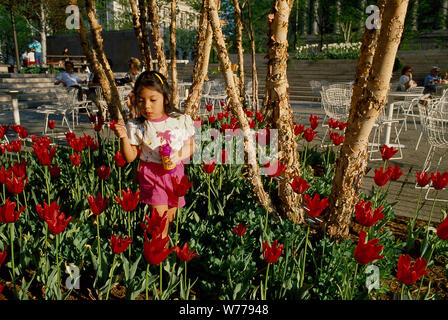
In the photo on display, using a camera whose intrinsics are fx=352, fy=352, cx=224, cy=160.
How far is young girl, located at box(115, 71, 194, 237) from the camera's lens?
→ 8.25ft

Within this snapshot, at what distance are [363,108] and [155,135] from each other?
4.88ft

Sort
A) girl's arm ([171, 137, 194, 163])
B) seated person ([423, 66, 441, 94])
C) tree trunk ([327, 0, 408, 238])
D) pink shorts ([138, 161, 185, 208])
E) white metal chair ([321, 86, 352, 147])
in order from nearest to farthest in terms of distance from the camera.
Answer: tree trunk ([327, 0, 408, 238]), pink shorts ([138, 161, 185, 208]), girl's arm ([171, 137, 194, 163]), white metal chair ([321, 86, 352, 147]), seated person ([423, 66, 441, 94])

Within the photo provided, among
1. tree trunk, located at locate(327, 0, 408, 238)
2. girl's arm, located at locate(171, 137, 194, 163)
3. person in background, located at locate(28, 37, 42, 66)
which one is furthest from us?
person in background, located at locate(28, 37, 42, 66)

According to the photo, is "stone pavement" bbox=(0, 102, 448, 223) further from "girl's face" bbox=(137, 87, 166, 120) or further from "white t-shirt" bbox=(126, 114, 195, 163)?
"girl's face" bbox=(137, 87, 166, 120)

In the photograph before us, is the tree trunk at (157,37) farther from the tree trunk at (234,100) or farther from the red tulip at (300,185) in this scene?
the red tulip at (300,185)

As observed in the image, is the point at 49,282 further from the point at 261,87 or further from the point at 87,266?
the point at 261,87

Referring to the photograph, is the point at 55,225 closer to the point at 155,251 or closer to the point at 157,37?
the point at 155,251

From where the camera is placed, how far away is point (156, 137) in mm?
2676

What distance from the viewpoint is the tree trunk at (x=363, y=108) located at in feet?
6.77

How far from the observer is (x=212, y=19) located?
2.64 m

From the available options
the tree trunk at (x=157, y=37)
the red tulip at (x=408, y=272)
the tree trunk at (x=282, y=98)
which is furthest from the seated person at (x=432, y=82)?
the red tulip at (x=408, y=272)

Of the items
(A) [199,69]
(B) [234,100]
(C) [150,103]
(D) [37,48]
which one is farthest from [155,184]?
(D) [37,48]

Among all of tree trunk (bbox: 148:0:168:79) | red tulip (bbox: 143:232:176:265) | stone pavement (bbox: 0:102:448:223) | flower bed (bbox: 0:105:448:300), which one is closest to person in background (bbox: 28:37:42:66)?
stone pavement (bbox: 0:102:448:223)

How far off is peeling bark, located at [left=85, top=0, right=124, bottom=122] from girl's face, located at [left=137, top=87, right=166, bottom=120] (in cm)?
173
